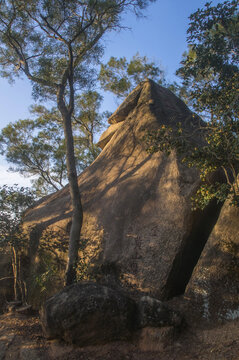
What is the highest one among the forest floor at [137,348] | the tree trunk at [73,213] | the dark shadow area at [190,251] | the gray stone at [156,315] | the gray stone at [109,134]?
the gray stone at [109,134]

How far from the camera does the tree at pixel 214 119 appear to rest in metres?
6.36

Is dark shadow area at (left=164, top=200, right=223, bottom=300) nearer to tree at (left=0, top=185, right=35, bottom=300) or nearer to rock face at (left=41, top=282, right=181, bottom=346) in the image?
rock face at (left=41, top=282, right=181, bottom=346)

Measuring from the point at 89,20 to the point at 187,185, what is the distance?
331 inches

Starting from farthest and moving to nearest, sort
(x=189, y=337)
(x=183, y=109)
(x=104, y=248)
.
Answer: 1. (x=183, y=109)
2. (x=104, y=248)
3. (x=189, y=337)

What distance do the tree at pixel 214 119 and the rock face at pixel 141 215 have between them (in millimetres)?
936

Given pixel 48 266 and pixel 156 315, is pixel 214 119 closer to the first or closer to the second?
pixel 156 315

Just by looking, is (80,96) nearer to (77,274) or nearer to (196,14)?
(196,14)

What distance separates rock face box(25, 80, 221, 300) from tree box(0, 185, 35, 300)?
33.5 inches

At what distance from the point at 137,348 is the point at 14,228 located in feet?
20.6

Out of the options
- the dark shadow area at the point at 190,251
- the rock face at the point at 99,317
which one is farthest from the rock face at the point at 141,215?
the rock face at the point at 99,317

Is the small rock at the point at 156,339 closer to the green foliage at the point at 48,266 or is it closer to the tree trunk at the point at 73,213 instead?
the tree trunk at the point at 73,213

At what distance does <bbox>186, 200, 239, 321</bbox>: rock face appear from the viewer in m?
6.04

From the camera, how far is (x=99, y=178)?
1124 centimetres

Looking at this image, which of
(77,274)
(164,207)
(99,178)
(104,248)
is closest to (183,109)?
(99,178)
